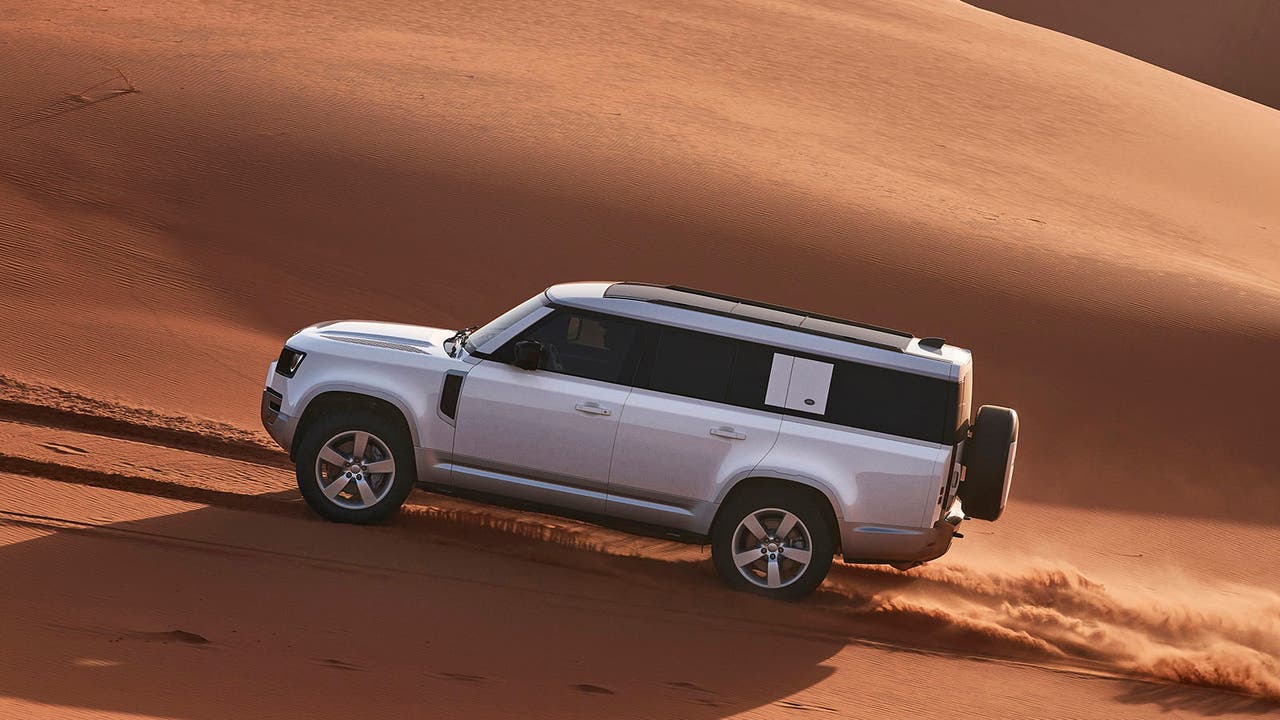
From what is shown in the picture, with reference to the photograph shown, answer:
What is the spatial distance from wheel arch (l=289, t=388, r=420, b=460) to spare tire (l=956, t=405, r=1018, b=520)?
3.71 meters

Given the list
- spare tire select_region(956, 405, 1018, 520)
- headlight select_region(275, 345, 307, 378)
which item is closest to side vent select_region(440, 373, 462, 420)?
headlight select_region(275, 345, 307, 378)

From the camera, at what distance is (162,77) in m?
17.4

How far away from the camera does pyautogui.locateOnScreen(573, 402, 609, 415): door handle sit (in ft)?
27.1

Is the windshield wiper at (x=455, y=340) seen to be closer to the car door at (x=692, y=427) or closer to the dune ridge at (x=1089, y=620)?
the car door at (x=692, y=427)

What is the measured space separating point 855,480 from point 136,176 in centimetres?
1045

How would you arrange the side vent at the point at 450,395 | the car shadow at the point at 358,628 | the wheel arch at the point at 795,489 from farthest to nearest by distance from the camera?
the side vent at the point at 450,395, the wheel arch at the point at 795,489, the car shadow at the point at 358,628

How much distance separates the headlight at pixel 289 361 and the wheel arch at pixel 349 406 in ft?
0.90

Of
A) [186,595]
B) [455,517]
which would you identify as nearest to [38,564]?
[186,595]

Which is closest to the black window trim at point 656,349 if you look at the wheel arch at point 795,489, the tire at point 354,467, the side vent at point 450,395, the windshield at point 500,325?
the windshield at point 500,325

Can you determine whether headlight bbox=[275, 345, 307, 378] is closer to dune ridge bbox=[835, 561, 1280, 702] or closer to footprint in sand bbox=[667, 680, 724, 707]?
footprint in sand bbox=[667, 680, 724, 707]

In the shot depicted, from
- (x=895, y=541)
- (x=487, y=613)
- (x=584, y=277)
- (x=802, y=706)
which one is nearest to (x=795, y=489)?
(x=895, y=541)

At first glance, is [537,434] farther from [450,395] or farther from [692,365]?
[692,365]

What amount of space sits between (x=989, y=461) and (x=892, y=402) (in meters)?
0.80

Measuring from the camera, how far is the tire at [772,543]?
27.0ft
